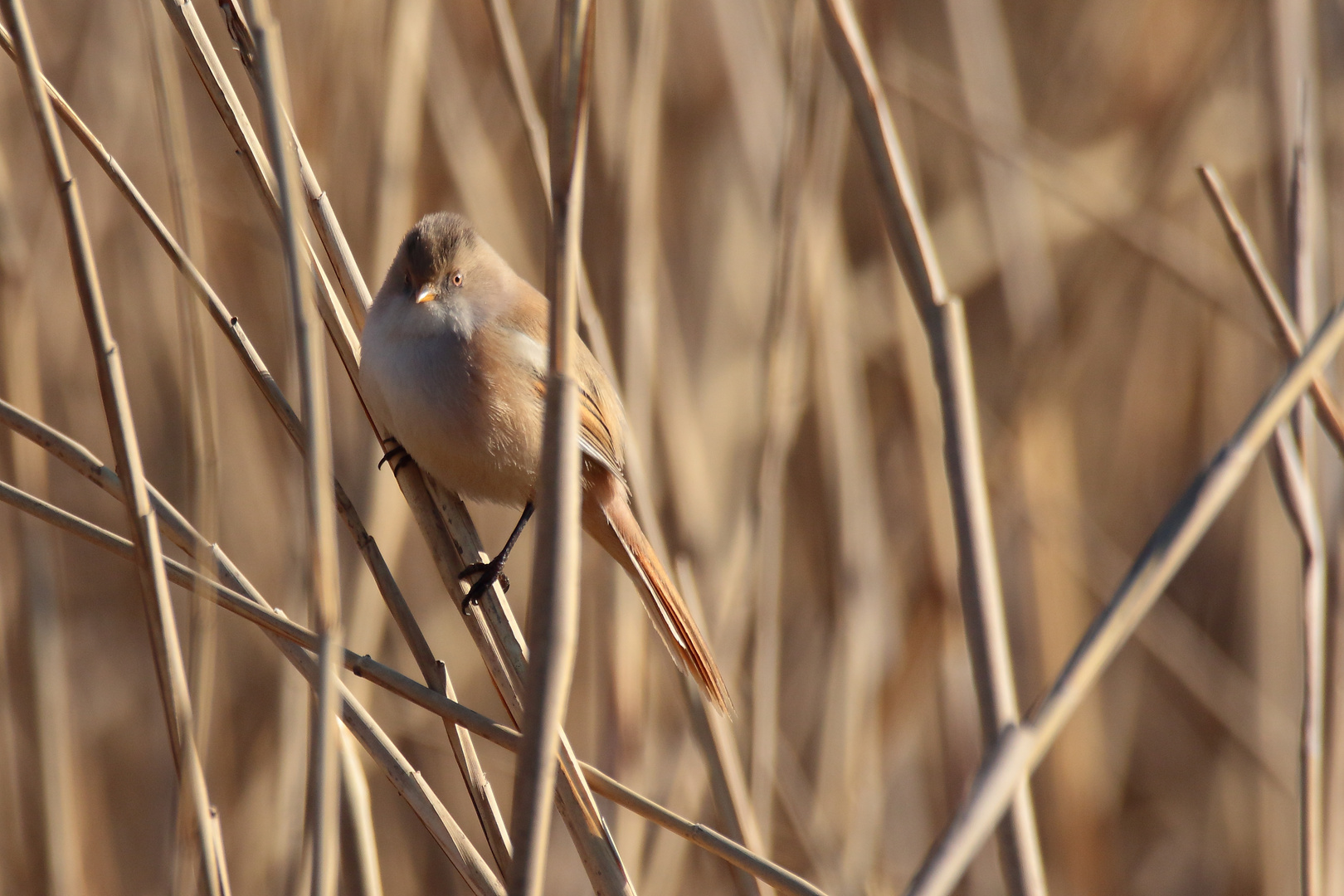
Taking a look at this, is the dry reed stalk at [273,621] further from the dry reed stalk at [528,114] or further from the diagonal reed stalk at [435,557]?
the dry reed stalk at [528,114]

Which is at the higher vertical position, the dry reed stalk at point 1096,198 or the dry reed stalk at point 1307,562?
the dry reed stalk at point 1096,198

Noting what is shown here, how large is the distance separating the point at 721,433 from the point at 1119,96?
4.71ft

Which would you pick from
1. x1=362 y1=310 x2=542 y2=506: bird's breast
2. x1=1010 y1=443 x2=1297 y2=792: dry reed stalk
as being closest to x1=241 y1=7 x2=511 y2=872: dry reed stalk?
x1=362 y1=310 x2=542 y2=506: bird's breast

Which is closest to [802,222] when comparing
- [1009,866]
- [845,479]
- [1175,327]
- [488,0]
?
[845,479]

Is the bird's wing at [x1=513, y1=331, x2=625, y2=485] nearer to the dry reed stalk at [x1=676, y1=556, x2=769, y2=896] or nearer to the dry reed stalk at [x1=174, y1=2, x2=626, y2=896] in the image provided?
the dry reed stalk at [x1=174, y1=2, x2=626, y2=896]

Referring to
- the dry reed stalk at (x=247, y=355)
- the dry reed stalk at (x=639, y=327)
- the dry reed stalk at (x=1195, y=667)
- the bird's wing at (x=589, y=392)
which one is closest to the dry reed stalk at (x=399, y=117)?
the bird's wing at (x=589, y=392)

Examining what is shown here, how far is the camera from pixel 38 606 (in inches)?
76.9

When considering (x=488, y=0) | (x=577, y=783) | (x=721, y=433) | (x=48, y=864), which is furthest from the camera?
(x=721, y=433)

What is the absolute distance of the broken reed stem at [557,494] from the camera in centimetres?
77

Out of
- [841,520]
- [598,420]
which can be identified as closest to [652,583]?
[598,420]

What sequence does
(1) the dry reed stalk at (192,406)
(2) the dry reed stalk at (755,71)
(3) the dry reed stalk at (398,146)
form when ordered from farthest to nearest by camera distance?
(2) the dry reed stalk at (755,71), (3) the dry reed stalk at (398,146), (1) the dry reed stalk at (192,406)

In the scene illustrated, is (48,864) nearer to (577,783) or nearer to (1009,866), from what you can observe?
(577,783)

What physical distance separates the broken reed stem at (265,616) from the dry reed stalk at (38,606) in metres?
0.69

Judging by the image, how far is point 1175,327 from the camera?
3041mm
